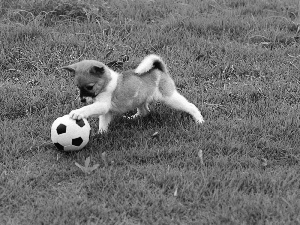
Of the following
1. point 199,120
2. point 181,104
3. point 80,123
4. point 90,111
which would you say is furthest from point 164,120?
point 80,123

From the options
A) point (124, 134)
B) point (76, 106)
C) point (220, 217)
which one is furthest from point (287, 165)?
point (76, 106)

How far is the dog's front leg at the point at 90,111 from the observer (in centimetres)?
445

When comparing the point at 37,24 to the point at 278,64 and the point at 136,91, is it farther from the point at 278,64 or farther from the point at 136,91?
the point at 278,64

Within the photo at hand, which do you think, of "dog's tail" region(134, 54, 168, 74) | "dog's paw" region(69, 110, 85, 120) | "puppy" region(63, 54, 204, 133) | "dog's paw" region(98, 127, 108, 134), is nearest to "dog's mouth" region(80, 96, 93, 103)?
"puppy" region(63, 54, 204, 133)

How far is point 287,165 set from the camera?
170 inches

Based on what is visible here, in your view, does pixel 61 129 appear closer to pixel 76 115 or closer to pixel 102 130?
pixel 76 115

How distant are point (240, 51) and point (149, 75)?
2112mm

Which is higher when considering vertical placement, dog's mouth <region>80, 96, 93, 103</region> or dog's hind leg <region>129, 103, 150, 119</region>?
dog's mouth <region>80, 96, 93, 103</region>

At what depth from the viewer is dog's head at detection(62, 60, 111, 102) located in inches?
179

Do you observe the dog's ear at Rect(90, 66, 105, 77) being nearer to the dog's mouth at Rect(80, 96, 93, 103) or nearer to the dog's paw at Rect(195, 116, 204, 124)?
the dog's mouth at Rect(80, 96, 93, 103)

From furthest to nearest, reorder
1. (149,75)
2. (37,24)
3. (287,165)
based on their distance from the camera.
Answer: (37,24)
(149,75)
(287,165)

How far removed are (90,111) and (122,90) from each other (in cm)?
49

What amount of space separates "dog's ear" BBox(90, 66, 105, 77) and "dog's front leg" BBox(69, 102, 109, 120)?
0.29 meters

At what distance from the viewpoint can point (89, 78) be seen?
4574mm
